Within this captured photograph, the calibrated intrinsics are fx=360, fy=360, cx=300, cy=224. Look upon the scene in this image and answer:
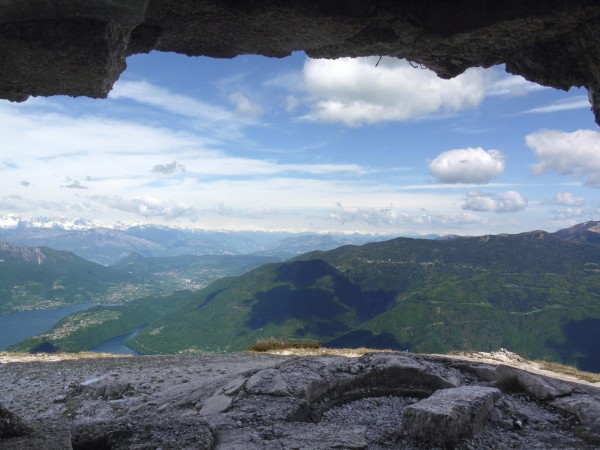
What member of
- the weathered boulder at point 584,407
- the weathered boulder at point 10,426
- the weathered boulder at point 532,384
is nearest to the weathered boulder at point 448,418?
the weathered boulder at point 584,407

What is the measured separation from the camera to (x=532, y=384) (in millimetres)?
12938

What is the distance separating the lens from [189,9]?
905 centimetres

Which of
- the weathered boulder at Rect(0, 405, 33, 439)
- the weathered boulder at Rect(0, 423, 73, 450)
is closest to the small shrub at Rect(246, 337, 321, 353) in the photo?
the weathered boulder at Rect(0, 423, 73, 450)

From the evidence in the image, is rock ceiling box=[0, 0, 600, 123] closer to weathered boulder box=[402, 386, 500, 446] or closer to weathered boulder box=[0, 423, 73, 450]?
weathered boulder box=[0, 423, 73, 450]

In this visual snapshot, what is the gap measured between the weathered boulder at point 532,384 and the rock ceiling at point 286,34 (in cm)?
926

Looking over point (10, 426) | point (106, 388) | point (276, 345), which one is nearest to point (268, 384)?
point (10, 426)

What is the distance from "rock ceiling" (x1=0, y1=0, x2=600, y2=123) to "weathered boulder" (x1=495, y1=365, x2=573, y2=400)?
926 cm

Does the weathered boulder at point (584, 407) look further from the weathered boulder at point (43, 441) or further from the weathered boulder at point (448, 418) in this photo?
the weathered boulder at point (43, 441)

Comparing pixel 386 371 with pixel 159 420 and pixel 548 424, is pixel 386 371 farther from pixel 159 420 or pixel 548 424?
pixel 159 420

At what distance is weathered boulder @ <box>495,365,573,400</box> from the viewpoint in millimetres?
12414

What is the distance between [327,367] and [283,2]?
12634 millimetres

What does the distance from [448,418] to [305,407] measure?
4.36 meters

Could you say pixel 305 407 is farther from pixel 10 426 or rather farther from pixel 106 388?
pixel 106 388

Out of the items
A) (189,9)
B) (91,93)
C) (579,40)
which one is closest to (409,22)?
(579,40)
